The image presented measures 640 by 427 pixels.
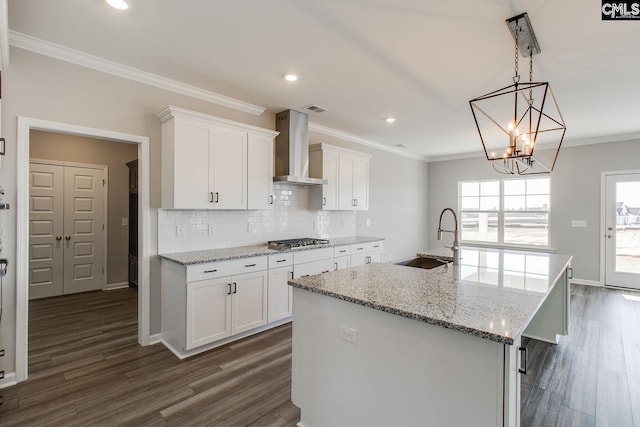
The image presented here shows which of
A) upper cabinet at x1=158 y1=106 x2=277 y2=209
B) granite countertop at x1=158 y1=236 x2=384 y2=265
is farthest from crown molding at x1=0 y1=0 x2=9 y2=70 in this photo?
granite countertop at x1=158 y1=236 x2=384 y2=265

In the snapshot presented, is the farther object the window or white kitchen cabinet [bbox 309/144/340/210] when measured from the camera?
the window

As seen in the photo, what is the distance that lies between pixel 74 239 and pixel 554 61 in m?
6.62

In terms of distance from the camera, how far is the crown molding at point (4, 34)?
5.53 feet

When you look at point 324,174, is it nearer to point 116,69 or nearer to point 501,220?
point 116,69

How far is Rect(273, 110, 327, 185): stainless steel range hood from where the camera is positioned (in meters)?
4.09

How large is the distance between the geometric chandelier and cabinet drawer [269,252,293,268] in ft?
7.53

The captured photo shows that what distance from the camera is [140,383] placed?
8.13 feet

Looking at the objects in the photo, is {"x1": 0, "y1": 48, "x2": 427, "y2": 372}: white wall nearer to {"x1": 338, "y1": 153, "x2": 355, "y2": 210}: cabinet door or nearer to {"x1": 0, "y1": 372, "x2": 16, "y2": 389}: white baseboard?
{"x1": 0, "y1": 372, "x2": 16, "y2": 389}: white baseboard

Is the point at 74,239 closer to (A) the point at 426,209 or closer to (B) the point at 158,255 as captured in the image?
(B) the point at 158,255

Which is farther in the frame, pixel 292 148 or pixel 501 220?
pixel 501 220

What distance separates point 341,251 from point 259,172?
1.57 meters

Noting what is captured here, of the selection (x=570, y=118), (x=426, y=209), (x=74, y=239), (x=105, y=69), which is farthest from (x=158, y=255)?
(x=426, y=209)

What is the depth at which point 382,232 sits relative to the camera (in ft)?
20.9

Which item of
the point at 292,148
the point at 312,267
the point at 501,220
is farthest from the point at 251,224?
the point at 501,220
